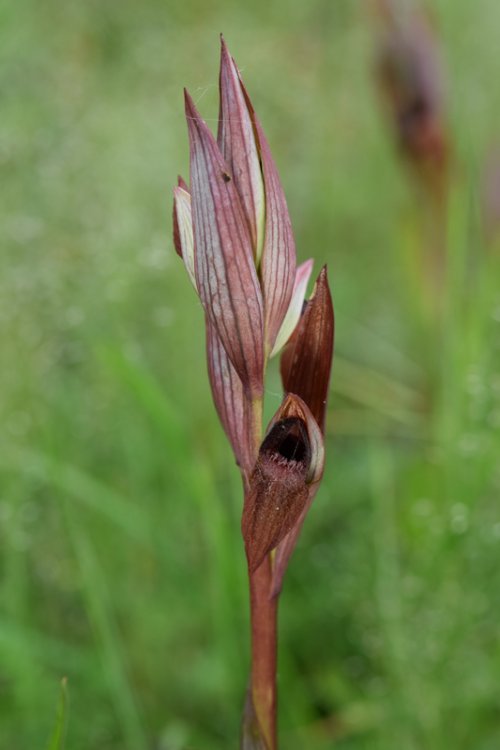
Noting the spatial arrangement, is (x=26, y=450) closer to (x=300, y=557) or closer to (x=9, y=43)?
(x=300, y=557)

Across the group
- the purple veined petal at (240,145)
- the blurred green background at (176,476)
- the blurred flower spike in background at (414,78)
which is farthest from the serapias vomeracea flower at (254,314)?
the blurred flower spike in background at (414,78)

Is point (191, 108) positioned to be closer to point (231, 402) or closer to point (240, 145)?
point (240, 145)

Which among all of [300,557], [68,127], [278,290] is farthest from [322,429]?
[68,127]

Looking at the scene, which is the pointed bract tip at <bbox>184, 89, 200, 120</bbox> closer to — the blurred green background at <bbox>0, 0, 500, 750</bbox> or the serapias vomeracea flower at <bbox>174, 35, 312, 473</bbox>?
the serapias vomeracea flower at <bbox>174, 35, 312, 473</bbox>

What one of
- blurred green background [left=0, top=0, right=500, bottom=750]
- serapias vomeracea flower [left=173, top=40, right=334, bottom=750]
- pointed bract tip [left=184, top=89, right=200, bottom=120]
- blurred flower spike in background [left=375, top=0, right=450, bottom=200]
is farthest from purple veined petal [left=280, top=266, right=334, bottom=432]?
blurred flower spike in background [left=375, top=0, right=450, bottom=200]

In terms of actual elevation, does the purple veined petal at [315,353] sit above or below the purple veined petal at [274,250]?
below

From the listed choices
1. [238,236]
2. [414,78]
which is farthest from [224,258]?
[414,78]

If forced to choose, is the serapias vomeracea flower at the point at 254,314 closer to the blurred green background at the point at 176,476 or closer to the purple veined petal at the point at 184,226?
the purple veined petal at the point at 184,226
